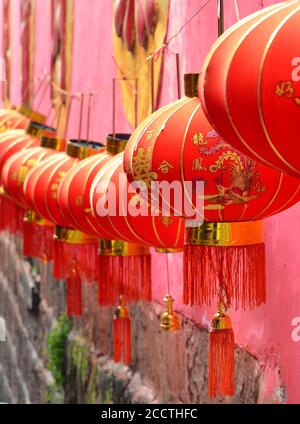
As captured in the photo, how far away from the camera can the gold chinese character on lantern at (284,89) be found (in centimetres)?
200

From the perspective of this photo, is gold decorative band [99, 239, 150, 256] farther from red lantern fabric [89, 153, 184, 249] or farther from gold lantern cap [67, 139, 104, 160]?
gold lantern cap [67, 139, 104, 160]

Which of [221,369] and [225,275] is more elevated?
[225,275]

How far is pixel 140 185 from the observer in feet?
9.23

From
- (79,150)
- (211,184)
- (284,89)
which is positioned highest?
(79,150)

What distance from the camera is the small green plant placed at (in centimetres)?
761

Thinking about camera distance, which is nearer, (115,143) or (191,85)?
(191,85)

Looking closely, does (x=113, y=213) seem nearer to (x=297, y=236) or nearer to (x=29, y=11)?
(x=297, y=236)

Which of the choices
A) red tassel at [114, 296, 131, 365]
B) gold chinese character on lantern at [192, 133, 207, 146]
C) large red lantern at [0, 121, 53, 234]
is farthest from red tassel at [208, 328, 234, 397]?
large red lantern at [0, 121, 53, 234]

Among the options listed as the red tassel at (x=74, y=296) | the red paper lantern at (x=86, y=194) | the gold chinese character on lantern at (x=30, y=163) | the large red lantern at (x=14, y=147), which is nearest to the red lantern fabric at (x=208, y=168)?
the red paper lantern at (x=86, y=194)

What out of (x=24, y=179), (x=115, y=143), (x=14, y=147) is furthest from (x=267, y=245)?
(x=14, y=147)

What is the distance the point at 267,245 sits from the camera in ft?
12.1

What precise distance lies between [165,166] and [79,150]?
5.84 feet

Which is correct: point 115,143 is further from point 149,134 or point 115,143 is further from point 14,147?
point 14,147

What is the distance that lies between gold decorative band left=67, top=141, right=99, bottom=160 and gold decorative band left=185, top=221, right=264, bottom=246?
153cm
